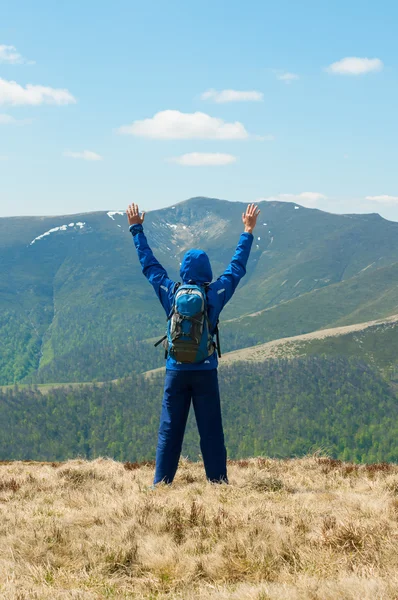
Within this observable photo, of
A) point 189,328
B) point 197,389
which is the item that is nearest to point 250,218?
point 189,328

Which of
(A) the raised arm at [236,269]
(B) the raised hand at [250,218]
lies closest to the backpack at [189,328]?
(A) the raised arm at [236,269]

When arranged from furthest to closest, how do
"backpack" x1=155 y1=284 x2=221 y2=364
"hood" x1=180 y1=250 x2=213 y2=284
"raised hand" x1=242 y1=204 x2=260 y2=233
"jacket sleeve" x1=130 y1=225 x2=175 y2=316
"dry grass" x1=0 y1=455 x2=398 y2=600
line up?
1. "raised hand" x1=242 y1=204 x2=260 y2=233
2. "jacket sleeve" x1=130 y1=225 x2=175 y2=316
3. "hood" x1=180 y1=250 x2=213 y2=284
4. "backpack" x1=155 y1=284 x2=221 y2=364
5. "dry grass" x1=0 y1=455 x2=398 y2=600

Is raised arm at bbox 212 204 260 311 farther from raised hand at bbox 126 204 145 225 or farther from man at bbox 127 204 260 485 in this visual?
raised hand at bbox 126 204 145 225

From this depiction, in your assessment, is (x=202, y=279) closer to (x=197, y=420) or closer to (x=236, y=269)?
(x=236, y=269)

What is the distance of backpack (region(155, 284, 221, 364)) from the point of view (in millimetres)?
8594

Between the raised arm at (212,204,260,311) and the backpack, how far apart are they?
485mm

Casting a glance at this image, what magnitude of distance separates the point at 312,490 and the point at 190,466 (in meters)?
4.55

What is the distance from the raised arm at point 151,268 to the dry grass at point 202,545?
3.16 metres

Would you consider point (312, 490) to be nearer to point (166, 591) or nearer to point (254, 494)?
point (254, 494)

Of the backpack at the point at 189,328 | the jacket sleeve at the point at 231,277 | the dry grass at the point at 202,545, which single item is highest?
the jacket sleeve at the point at 231,277

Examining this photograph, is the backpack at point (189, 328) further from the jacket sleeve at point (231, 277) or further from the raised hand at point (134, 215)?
the raised hand at point (134, 215)

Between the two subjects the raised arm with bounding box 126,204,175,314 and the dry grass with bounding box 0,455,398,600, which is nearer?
the dry grass with bounding box 0,455,398,600

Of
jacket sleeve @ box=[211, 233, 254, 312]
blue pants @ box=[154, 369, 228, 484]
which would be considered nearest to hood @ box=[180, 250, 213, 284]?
jacket sleeve @ box=[211, 233, 254, 312]

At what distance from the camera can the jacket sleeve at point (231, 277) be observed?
9148 mm
